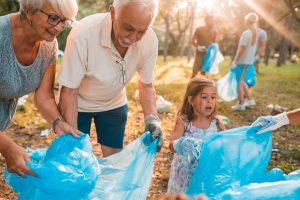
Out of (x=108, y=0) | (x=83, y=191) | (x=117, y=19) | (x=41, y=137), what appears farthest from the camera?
(x=41, y=137)

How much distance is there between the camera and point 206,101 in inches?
97.0

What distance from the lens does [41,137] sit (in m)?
4.39

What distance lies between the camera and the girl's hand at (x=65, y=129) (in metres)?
1.84

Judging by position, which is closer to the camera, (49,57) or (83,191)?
(83,191)

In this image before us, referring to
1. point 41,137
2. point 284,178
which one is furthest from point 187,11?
point 284,178

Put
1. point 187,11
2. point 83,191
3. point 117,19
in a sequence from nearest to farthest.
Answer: point 83,191 < point 117,19 < point 187,11

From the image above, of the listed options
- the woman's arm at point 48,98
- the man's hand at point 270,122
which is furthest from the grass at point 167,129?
the woman's arm at point 48,98

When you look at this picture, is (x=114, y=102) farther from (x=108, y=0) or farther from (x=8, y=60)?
(x=108, y=0)

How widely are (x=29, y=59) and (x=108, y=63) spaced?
0.43 m

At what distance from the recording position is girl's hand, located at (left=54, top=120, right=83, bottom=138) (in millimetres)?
1839

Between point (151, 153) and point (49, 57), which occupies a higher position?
point (49, 57)

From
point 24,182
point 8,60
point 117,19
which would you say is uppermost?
point 117,19

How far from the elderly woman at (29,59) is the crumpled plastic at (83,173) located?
0.25 feet

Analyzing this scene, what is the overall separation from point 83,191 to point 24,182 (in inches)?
11.6
